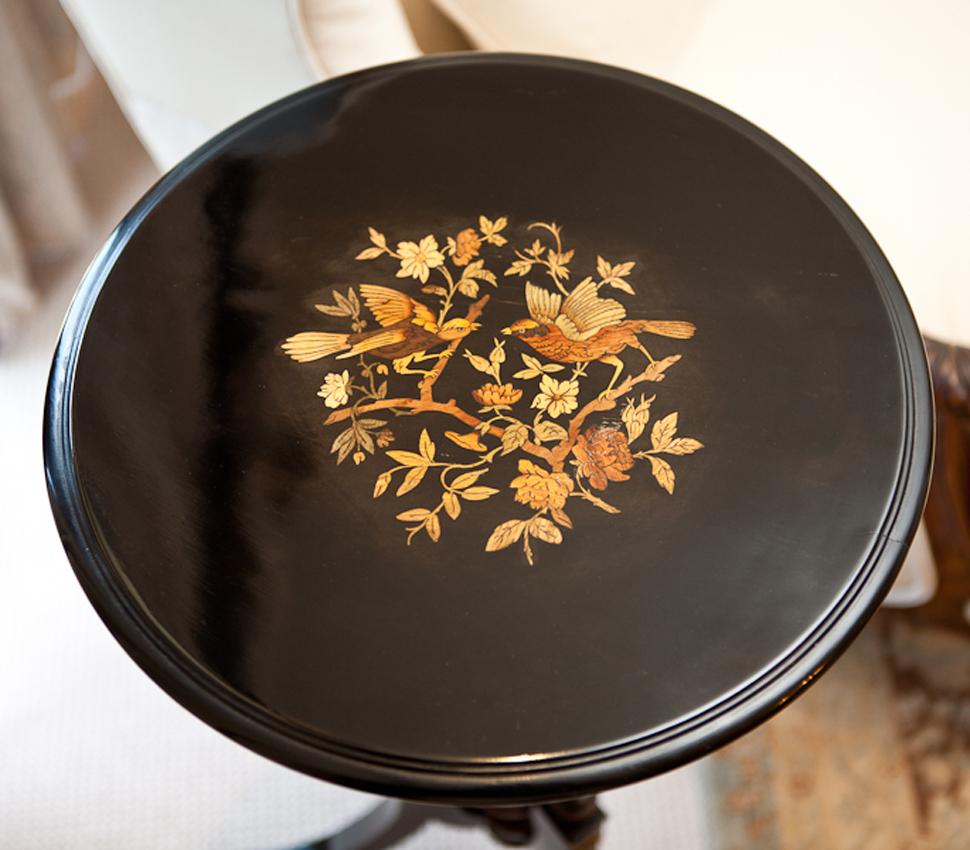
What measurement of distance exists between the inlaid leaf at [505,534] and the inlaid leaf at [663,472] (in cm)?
7

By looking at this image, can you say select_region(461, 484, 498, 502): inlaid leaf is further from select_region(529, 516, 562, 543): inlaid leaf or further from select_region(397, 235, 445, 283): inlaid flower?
select_region(397, 235, 445, 283): inlaid flower

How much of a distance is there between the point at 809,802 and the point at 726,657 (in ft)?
1.62

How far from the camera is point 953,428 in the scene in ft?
2.46

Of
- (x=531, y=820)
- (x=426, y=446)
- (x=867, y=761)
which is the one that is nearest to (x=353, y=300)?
(x=426, y=446)

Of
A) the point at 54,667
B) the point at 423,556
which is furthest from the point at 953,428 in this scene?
the point at 54,667

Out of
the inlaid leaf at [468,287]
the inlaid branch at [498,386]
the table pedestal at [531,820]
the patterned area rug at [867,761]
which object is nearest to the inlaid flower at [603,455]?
the inlaid branch at [498,386]

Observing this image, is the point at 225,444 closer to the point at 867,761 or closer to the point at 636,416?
the point at 636,416

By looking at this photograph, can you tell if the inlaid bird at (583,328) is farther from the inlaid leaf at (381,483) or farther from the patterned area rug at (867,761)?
the patterned area rug at (867,761)

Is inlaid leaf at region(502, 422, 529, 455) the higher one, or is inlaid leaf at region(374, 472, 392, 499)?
inlaid leaf at region(502, 422, 529, 455)

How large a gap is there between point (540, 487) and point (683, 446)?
79 mm

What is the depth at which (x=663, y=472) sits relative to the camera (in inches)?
21.1

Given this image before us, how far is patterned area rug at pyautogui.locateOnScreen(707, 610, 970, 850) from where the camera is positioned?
2.86 feet

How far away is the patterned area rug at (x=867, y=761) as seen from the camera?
871mm

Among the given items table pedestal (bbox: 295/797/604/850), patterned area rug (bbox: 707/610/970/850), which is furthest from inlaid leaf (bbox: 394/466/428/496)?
patterned area rug (bbox: 707/610/970/850)
